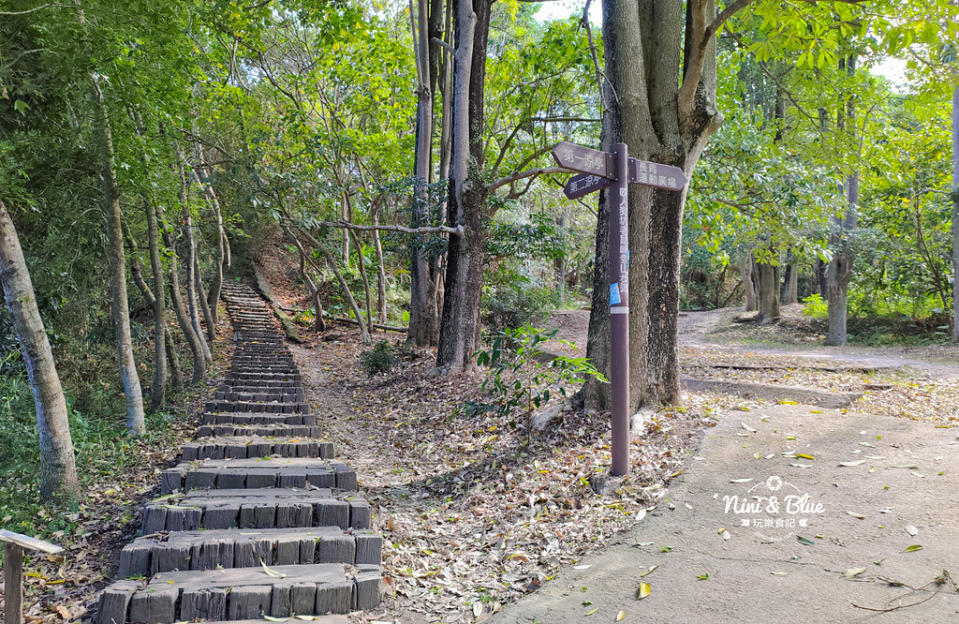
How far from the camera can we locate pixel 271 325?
1565cm

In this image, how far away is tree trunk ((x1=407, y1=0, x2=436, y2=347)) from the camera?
10.5m

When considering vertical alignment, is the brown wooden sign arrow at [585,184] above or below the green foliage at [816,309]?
above

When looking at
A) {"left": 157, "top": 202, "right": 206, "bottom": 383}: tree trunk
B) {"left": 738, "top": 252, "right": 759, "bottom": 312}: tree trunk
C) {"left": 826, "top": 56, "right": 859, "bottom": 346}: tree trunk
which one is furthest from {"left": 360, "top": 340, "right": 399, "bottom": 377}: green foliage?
{"left": 738, "top": 252, "right": 759, "bottom": 312}: tree trunk

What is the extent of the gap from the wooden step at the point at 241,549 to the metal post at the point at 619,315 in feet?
6.06

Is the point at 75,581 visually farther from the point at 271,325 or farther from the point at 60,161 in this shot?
the point at 271,325

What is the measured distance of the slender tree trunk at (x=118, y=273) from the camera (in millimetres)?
5969

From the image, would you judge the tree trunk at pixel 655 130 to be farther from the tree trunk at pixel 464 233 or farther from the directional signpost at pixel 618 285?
the tree trunk at pixel 464 233

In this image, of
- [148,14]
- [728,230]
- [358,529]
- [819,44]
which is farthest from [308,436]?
[728,230]

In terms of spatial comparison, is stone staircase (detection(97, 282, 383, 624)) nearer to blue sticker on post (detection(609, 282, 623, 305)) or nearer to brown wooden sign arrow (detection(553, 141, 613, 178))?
blue sticker on post (detection(609, 282, 623, 305))

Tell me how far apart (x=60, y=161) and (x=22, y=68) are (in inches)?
45.8

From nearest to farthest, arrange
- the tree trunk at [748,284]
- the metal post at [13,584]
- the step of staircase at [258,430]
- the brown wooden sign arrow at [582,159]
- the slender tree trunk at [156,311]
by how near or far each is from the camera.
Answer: the metal post at [13,584]
the brown wooden sign arrow at [582,159]
the step of staircase at [258,430]
the slender tree trunk at [156,311]
the tree trunk at [748,284]

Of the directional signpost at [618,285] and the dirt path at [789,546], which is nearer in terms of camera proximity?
the dirt path at [789,546]

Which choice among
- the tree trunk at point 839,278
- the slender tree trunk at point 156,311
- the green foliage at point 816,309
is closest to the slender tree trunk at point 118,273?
the slender tree trunk at point 156,311

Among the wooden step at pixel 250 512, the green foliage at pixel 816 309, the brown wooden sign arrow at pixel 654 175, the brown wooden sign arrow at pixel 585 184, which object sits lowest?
the wooden step at pixel 250 512
